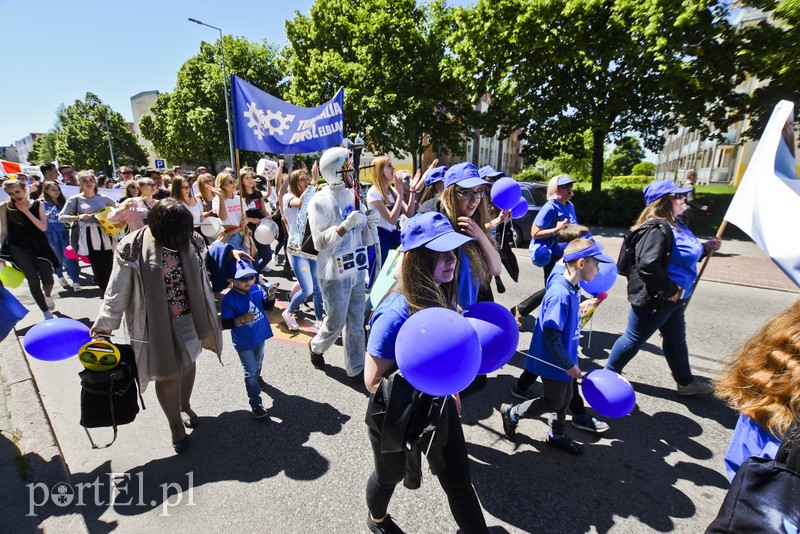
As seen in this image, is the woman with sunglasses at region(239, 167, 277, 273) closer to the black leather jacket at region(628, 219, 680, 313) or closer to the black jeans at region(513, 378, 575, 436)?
the black jeans at region(513, 378, 575, 436)

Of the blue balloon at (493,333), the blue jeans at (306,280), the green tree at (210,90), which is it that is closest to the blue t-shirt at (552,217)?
the blue jeans at (306,280)

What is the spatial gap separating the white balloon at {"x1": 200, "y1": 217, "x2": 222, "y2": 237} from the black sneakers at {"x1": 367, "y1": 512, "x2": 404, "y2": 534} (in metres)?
4.26

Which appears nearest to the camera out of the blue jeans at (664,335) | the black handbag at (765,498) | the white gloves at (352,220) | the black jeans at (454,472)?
the black handbag at (765,498)

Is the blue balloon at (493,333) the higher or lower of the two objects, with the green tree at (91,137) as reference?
lower

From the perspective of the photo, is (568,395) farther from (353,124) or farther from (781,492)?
(353,124)

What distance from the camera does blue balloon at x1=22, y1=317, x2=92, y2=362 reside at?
8.89ft

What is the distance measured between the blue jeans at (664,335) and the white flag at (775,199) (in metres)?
1.58

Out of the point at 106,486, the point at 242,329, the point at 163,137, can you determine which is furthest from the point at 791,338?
the point at 163,137

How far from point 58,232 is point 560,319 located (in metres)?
8.49

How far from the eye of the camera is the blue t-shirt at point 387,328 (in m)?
1.85

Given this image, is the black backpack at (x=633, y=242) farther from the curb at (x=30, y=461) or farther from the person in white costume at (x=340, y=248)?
the curb at (x=30, y=461)

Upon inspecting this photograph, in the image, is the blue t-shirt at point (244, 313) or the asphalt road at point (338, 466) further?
the blue t-shirt at point (244, 313)

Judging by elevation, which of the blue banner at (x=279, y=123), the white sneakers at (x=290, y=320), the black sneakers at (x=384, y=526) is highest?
the blue banner at (x=279, y=123)

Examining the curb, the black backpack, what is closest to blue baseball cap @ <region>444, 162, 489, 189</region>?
the black backpack
